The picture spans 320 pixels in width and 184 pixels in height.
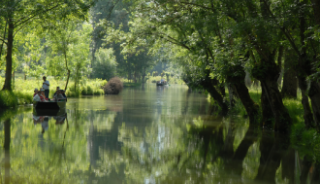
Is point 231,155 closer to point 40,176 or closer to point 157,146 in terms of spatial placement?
point 157,146

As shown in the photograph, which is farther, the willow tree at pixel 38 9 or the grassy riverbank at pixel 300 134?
the willow tree at pixel 38 9

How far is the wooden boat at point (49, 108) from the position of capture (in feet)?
58.9

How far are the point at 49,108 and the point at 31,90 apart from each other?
22.9ft

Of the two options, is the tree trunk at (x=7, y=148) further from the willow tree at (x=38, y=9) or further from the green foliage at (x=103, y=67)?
the green foliage at (x=103, y=67)

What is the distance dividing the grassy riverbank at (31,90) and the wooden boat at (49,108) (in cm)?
231

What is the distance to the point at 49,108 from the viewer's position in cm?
1875

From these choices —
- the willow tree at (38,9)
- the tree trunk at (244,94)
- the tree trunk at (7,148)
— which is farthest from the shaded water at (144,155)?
the willow tree at (38,9)

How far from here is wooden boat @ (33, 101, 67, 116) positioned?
18.0 metres

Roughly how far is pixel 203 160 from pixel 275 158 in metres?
1.91

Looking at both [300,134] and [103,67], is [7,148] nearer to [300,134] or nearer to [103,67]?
[300,134]

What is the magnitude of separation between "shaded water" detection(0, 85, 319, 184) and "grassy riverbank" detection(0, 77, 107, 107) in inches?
234

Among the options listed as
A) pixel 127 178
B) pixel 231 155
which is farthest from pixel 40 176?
pixel 231 155

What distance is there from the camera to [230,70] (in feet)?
45.4

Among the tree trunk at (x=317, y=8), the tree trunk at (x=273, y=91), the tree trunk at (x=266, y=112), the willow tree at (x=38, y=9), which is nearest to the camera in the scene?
the tree trunk at (x=317, y=8)
